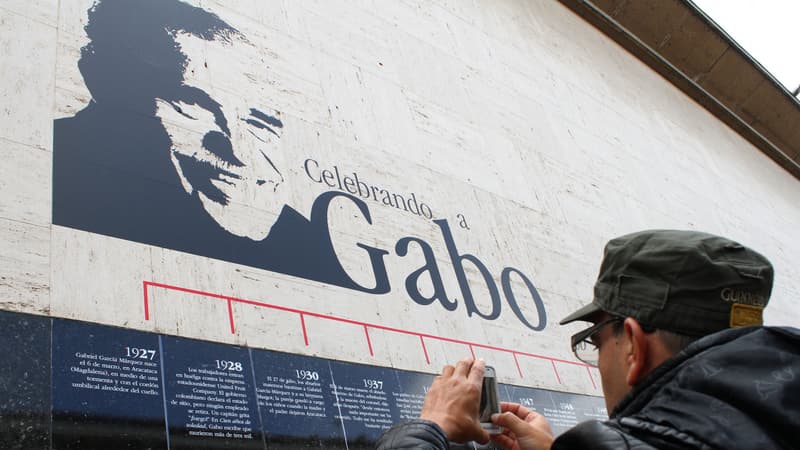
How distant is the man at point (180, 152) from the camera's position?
226 centimetres

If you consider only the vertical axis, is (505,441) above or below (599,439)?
below

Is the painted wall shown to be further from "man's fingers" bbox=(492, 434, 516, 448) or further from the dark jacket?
the dark jacket

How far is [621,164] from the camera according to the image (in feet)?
18.0

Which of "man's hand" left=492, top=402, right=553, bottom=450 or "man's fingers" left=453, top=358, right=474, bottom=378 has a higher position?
"man's fingers" left=453, top=358, right=474, bottom=378

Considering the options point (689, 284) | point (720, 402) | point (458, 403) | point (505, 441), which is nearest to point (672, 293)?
point (689, 284)

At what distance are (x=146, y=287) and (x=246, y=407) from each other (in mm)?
462

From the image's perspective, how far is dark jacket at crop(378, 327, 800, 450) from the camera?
0.93m

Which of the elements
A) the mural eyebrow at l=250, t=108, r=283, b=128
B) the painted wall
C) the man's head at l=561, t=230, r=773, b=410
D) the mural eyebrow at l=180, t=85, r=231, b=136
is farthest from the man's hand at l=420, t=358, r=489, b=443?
the mural eyebrow at l=250, t=108, r=283, b=128

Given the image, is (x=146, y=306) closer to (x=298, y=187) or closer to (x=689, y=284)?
(x=298, y=187)

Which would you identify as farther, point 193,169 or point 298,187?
point 298,187

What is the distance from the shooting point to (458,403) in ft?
4.70

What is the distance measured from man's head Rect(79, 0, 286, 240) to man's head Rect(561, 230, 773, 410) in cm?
152

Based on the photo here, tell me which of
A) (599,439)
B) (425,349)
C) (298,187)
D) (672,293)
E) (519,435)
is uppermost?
(672,293)

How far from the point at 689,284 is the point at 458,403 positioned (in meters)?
0.49
